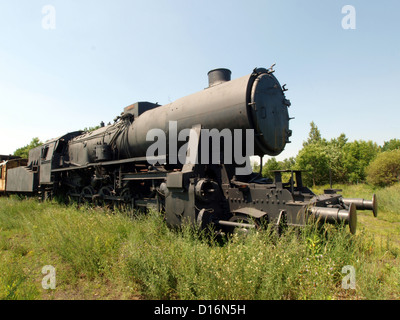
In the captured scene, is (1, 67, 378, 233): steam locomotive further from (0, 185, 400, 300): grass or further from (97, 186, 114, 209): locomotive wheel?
(97, 186, 114, 209): locomotive wheel

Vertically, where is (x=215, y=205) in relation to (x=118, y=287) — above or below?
above

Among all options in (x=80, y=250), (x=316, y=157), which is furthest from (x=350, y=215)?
(x=316, y=157)

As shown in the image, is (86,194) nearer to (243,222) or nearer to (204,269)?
(243,222)

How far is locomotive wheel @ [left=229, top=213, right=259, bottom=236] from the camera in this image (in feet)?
13.3

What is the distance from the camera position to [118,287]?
3373 millimetres

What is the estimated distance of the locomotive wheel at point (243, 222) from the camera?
406cm

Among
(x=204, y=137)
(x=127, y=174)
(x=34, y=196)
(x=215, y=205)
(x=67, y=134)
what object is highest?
(x=67, y=134)

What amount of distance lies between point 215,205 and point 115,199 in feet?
14.8

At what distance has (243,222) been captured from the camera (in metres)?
4.59

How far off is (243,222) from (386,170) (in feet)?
97.9

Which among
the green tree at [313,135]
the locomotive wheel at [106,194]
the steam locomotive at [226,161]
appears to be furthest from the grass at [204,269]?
the green tree at [313,135]

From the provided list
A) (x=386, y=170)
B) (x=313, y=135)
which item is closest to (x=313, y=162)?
(x=386, y=170)

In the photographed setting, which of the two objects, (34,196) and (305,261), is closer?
(305,261)

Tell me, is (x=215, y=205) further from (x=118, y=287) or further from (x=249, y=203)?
(x=118, y=287)
